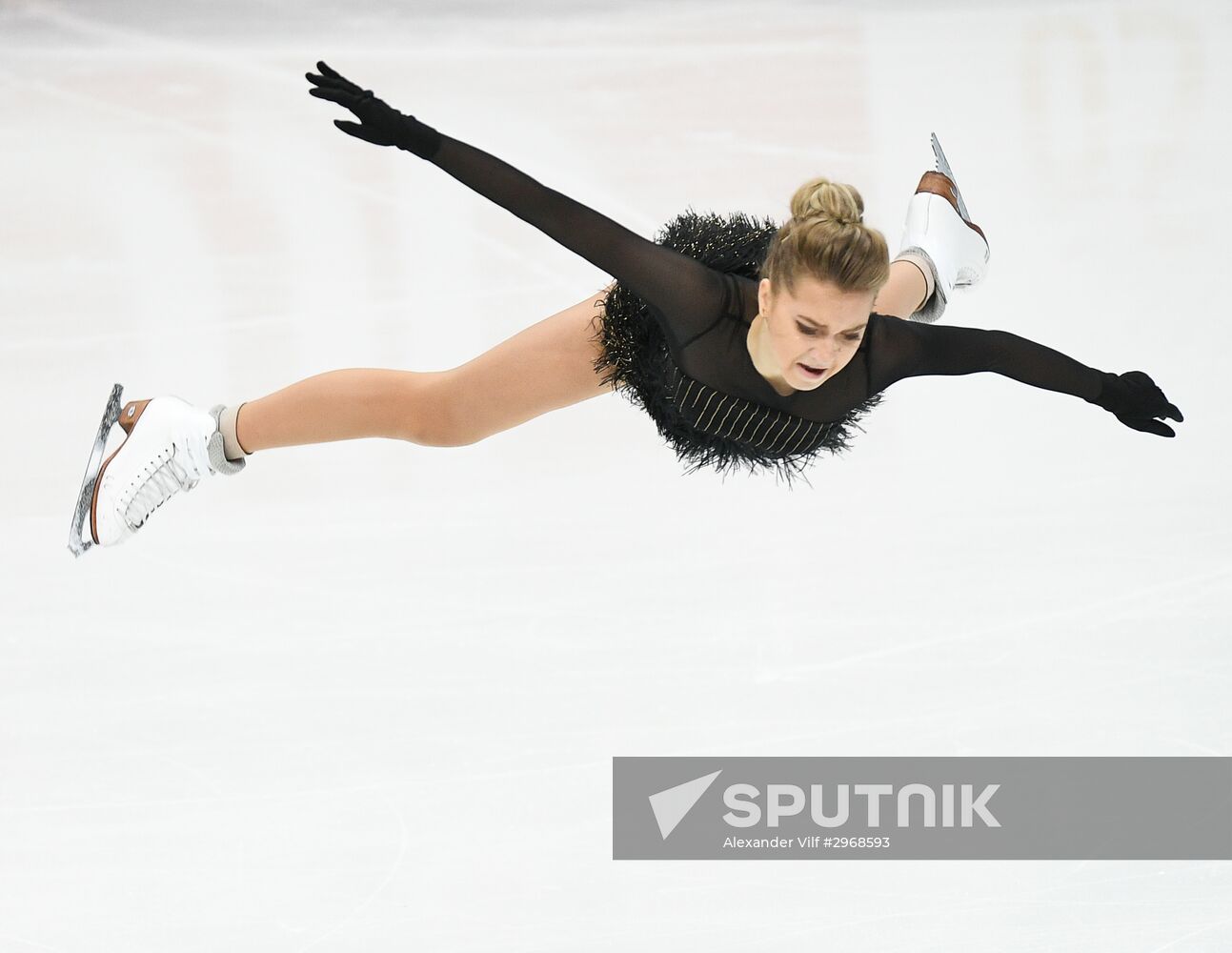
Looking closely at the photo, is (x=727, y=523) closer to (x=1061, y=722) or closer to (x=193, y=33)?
(x=1061, y=722)

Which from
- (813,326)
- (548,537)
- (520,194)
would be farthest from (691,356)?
(548,537)

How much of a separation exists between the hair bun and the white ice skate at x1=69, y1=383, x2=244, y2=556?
122 centimetres

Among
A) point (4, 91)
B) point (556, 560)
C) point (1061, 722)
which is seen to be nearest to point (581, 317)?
point (556, 560)

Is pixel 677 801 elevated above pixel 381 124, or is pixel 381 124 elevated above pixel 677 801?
pixel 381 124

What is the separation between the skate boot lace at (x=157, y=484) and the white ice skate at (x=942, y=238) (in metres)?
1.41

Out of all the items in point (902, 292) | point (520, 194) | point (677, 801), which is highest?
point (902, 292)

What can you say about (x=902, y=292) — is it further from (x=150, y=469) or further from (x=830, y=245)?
(x=150, y=469)

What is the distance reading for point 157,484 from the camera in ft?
8.48

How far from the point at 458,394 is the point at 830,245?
31.8 inches

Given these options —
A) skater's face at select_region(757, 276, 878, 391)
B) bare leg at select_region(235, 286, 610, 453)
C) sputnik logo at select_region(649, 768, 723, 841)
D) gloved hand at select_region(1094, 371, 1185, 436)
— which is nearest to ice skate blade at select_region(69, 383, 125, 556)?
bare leg at select_region(235, 286, 610, 453)

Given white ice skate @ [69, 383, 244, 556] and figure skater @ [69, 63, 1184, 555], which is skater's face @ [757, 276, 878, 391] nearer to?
figure skater @ [69, 63, 1184, 555]

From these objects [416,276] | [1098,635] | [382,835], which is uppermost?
[416,276]

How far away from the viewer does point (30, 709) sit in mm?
2664

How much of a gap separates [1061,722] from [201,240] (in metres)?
2.72
